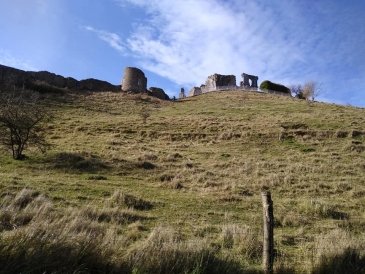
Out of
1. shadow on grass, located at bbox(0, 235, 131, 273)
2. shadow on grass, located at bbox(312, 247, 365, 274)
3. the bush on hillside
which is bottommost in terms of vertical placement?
shadow on grass, located at bbox(312, 247, 365, 274)

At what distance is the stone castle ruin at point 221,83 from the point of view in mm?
84125

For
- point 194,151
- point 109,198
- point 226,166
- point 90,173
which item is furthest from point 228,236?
point 194,151

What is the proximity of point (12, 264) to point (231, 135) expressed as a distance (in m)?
30.1

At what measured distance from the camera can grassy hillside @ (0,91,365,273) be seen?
7418 mm

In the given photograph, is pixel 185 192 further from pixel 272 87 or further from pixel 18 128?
pixel 272 87

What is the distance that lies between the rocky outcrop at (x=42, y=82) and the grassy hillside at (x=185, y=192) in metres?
11.2

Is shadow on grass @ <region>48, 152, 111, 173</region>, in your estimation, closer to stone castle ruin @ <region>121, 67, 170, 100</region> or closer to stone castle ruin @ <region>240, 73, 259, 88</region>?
stone castle ruin @ <region>121, 67, 170, 100</region>

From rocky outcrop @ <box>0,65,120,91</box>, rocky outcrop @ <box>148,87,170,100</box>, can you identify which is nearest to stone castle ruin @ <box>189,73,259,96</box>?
rocky outcrop @ <box>148,87,170,100</box>

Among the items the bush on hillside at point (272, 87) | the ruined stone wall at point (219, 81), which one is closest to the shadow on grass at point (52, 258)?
the bush on hillside at point (272, 87)

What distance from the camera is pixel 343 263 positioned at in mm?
8164

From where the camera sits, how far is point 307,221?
14.4 meters

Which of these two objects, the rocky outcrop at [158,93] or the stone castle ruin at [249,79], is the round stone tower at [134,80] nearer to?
the rocky outcrop at [158,93]

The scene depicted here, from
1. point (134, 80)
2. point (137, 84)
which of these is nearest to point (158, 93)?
point (137, 84)

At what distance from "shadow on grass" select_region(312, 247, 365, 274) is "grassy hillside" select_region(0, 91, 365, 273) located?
0.03 meters
